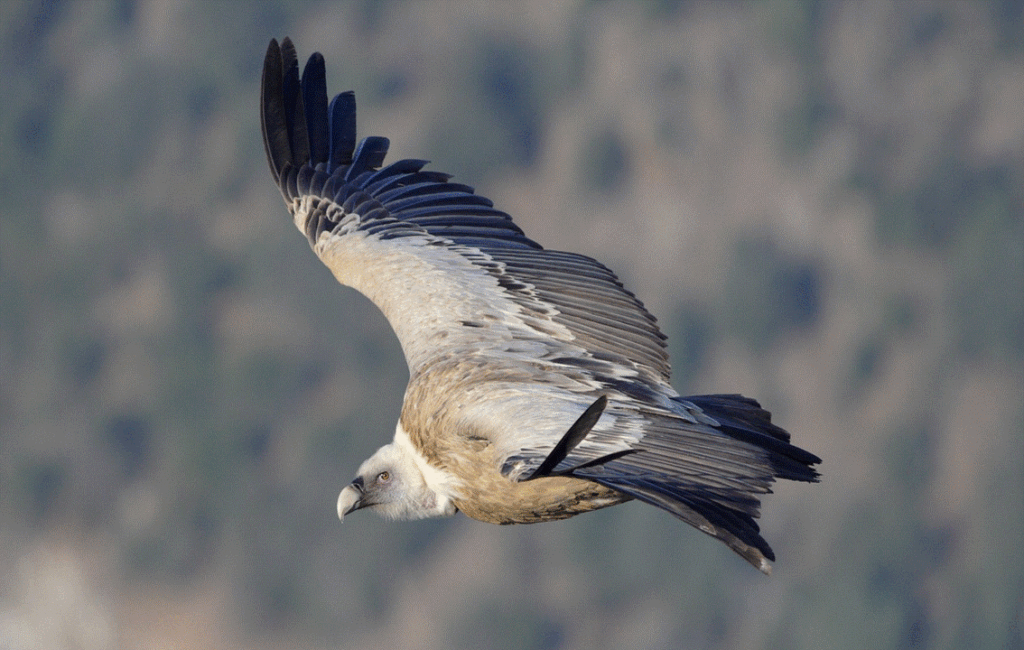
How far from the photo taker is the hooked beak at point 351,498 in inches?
322

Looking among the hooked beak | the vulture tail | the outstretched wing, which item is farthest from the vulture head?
the vulture tail

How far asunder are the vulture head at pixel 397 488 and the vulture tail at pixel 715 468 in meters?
1.49

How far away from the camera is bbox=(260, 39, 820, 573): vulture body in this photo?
21.5ft

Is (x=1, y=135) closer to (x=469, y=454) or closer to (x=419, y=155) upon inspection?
(x=419, y=155)

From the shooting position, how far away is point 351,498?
8.21 metres

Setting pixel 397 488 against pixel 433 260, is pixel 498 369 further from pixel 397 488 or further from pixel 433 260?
pixel 433 260

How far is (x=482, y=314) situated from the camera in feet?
29.0

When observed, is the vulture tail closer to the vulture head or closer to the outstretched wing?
the outstretched wing

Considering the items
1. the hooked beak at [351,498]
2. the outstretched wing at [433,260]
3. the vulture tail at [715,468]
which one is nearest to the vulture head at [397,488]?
the hooked beak at [351,498]

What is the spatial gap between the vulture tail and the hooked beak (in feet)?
6.73

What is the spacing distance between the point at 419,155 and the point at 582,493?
59307mm

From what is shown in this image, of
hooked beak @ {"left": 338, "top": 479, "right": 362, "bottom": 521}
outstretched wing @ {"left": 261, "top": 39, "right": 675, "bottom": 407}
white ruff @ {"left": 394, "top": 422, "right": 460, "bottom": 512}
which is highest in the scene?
outstretched wing @ {"left": 261, "top": 39, "right": 675, "bottom": 407}

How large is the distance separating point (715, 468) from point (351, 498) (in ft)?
8.47

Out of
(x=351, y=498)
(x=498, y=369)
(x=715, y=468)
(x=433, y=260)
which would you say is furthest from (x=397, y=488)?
(x=715, y=468)
